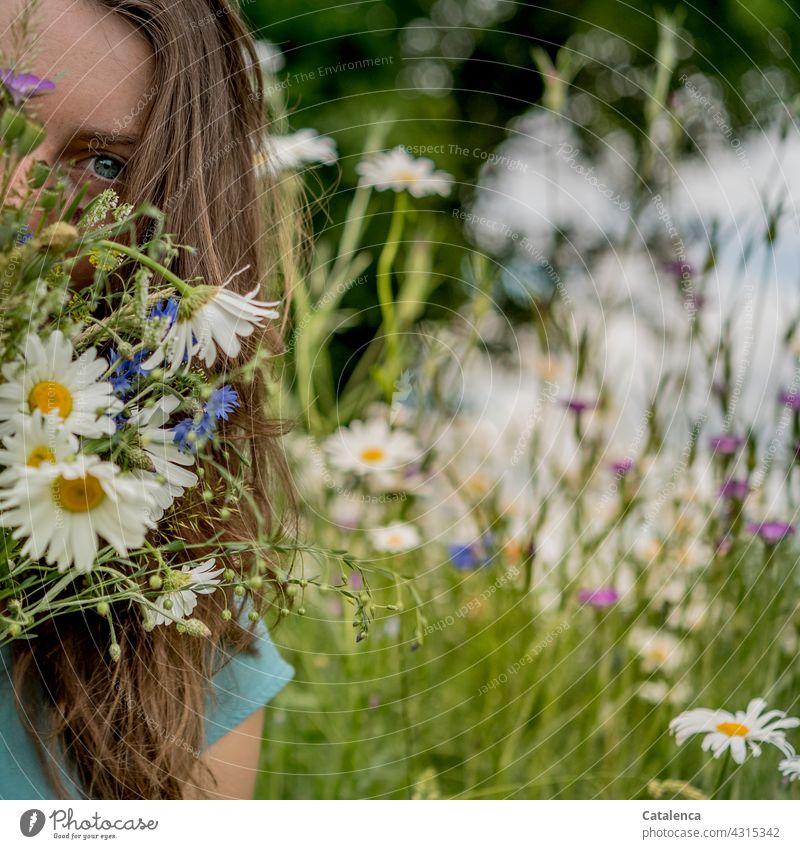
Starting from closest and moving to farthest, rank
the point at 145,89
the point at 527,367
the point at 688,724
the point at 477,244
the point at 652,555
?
the point at 145,89 → the point at 688,724 → the point at 652,555 → the point at 527,367 → the point at 477,244

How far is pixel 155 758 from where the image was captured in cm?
42

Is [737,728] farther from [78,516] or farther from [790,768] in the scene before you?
[78,516]

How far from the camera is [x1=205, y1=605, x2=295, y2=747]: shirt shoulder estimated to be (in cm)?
47

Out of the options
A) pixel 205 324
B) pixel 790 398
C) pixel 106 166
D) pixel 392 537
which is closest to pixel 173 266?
pixel 106 166

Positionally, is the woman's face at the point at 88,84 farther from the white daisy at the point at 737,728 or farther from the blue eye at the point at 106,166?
the white daisy at the point at 737,728

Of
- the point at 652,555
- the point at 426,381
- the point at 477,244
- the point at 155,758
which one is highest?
the point at 477,244

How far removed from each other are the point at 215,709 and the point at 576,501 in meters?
0.26

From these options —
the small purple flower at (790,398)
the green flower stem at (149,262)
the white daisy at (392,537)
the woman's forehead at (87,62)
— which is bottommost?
the green flower stem at (149,262)

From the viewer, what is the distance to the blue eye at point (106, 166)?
37 centimetres

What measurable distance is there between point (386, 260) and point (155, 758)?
1.01 ft

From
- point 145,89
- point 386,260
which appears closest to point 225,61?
point 145,89

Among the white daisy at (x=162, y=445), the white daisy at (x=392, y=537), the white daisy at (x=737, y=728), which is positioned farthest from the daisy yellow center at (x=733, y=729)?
the white daisy at (x=162, y=445)

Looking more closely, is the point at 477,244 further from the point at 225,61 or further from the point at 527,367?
the point at 225,61

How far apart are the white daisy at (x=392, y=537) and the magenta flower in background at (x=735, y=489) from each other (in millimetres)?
208
